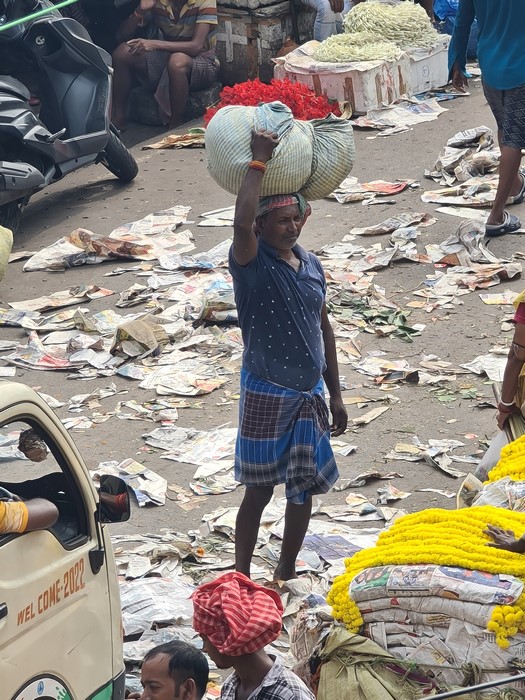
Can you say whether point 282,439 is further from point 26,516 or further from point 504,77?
point 504,77

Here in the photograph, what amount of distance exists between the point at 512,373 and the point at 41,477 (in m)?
2.06

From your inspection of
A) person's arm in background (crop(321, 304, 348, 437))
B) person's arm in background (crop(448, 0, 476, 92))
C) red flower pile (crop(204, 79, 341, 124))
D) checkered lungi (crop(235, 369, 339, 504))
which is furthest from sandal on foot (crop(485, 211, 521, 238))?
checkered lungi (crop(235, 369, 339, 504))

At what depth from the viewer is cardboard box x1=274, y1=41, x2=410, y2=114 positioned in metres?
10.3

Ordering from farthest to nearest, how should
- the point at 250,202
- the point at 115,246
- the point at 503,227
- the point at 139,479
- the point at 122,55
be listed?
the point at 122,55 → the point at 115,246 → the point at 503,227 → the point at 139,479 → the point at 250,202

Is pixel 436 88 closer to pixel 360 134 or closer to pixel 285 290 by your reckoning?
pixel 360 134

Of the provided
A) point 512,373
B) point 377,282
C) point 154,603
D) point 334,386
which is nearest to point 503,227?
point 377,282

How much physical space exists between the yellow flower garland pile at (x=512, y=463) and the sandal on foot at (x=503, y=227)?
3.47 metres

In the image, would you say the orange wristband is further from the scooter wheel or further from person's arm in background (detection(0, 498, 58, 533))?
the scooter wheel

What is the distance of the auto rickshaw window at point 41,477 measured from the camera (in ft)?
9.83

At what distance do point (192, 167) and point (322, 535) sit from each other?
5870mm

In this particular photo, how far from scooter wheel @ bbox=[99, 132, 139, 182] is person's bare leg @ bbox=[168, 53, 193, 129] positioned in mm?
1549

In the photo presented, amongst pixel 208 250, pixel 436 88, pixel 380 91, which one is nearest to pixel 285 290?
pixel 208 250

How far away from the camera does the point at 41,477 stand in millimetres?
3094

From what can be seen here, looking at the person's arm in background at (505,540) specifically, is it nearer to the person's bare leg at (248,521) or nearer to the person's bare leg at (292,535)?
the person's bare leg at (292,535)
